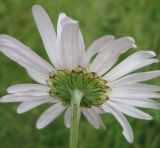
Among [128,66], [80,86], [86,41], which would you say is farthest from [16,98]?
[86,41]

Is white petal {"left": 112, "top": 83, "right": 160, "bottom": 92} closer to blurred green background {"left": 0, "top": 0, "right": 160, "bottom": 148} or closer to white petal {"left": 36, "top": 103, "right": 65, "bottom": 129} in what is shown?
white petal {"left": 36, "top": 103, "right": 65, "bottom": 129}

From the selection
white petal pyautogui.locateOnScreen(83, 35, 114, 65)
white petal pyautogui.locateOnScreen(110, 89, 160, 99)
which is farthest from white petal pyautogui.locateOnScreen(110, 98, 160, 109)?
white petal pyautogui.locateOnScreen(83, 35, 114, 65)

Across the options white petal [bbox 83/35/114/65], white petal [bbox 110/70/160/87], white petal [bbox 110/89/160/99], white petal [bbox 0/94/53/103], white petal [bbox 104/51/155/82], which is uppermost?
white petal [bbox 83/35/114/65]

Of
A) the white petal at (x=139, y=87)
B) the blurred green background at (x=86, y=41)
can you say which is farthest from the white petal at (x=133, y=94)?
the blurred green background at (x=86, y=41)

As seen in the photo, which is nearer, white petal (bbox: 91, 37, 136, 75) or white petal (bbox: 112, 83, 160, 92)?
white petal (bbox: 91, 37, 136, 75)

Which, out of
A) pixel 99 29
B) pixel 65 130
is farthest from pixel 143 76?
pixel 99 29

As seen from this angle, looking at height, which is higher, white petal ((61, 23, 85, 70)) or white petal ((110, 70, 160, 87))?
white petal ((61, 23, 85, 70))

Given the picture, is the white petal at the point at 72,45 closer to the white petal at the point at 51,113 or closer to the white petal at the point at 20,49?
the white petal at the point at 20,49
